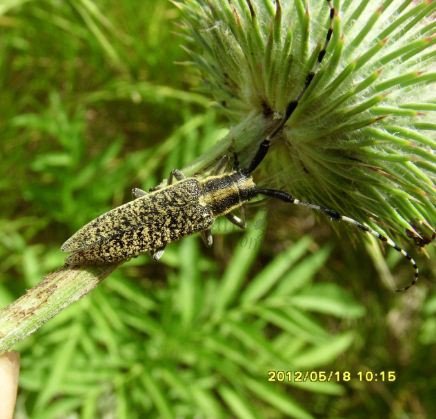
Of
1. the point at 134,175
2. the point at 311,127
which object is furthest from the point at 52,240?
the point at 311,127

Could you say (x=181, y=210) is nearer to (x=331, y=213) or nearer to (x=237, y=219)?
(x=237, y=219)

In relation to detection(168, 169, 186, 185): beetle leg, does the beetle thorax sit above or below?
above

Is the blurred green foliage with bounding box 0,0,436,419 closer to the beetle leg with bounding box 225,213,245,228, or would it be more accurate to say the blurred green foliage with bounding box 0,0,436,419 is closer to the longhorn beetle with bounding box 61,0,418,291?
the beetle leg with bounding box 225,213,245,228
